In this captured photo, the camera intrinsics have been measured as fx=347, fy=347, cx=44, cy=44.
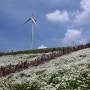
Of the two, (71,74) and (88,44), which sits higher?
(88,44)

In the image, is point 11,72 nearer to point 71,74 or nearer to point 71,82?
point 71,74

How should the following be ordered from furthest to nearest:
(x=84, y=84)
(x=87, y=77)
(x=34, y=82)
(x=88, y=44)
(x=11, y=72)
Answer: (x=88, y=44) < (x=11, y=72) < (x=34, y=82) < (x=87, y=77) < (x=84, y=84)

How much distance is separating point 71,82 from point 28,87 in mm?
4583

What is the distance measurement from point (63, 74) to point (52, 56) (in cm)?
2544

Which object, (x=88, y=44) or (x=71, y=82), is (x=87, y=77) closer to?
(x=71, y=82)

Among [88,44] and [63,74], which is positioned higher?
[88,44]

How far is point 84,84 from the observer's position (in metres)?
33.2

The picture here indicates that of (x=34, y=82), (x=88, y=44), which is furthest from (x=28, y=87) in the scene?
(x=88, y=44)

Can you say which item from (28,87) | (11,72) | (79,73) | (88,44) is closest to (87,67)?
(79,73)

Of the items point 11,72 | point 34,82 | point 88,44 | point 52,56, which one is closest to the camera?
point 34,82

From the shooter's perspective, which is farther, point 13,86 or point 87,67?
point 87,67

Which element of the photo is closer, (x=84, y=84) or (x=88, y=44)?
(x=84, y=84)

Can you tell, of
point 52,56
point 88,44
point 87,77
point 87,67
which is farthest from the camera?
point 88,44

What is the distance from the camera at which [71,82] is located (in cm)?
3425
